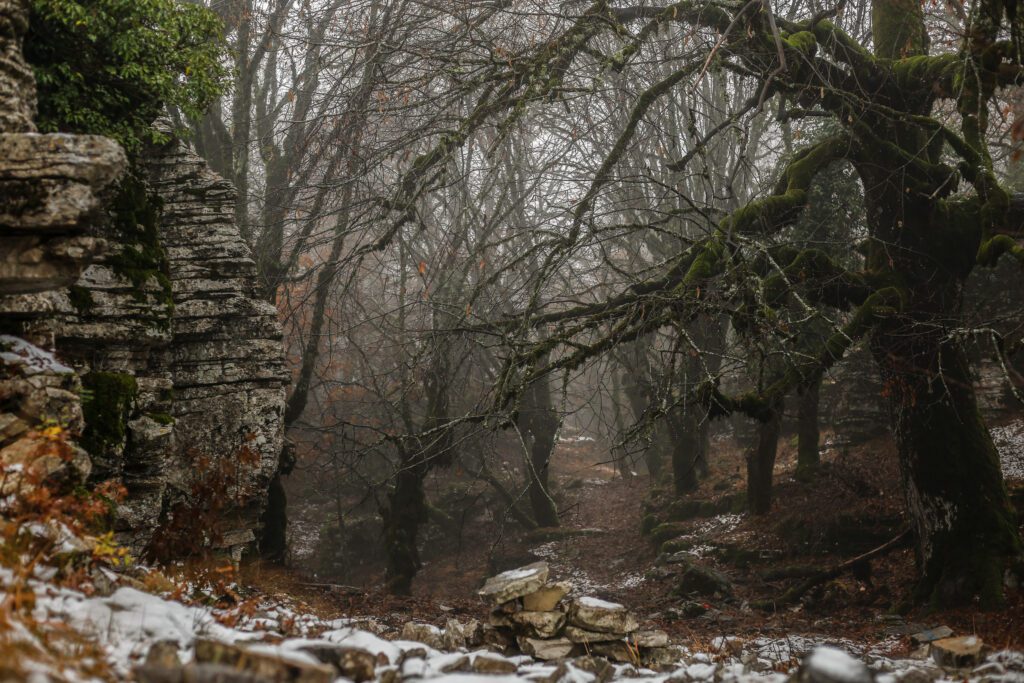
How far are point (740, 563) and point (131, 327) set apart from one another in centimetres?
931

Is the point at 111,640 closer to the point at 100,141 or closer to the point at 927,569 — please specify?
the point at 100,141

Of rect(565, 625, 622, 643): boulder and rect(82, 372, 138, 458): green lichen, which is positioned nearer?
rect(565, 625, 622, 643): boulder

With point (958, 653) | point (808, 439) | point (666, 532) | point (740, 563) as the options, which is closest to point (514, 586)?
point (958, 653)

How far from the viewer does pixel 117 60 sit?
24.6 ft

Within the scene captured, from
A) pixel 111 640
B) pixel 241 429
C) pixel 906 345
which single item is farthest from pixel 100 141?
pixel 906 345

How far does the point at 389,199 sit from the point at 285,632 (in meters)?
5.43

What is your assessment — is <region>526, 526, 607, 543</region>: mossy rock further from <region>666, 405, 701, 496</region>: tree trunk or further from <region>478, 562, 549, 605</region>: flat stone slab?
<region>478, 562, 549, 605</region>: flat stone slab

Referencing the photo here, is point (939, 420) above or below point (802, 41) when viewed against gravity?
below

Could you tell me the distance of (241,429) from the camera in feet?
29.4

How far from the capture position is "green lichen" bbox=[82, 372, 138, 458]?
20.0 feet

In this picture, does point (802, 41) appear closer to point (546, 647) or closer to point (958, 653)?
point (958, 653)

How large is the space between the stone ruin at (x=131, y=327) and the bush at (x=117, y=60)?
60 cm

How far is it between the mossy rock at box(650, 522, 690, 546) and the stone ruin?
7609 mm

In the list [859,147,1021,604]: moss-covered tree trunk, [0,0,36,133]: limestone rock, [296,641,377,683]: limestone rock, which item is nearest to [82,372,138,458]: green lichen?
[0,0,36,133]: limestone rock
